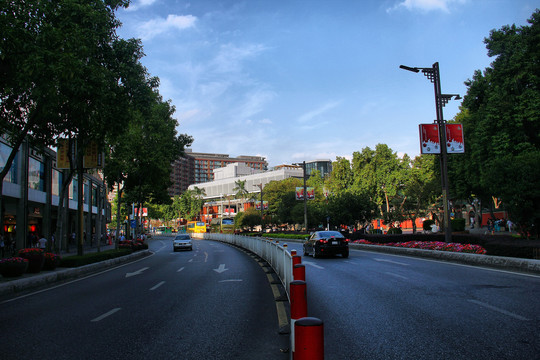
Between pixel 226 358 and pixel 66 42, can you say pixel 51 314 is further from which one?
pixel 66 42

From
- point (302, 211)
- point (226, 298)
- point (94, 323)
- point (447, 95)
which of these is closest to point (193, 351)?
point (94, 323)

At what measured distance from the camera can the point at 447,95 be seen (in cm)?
2250

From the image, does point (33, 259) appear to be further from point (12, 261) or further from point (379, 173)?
point (379, 173)

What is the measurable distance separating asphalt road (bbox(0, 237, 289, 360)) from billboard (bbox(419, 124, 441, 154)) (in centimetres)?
1323

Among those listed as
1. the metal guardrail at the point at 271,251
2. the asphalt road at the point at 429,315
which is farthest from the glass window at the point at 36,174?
the asphalt road at the point at 429,315

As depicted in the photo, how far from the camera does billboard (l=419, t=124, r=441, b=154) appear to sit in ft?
71.7

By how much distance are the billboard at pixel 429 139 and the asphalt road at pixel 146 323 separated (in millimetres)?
13233

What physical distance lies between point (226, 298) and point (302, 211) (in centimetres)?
5293

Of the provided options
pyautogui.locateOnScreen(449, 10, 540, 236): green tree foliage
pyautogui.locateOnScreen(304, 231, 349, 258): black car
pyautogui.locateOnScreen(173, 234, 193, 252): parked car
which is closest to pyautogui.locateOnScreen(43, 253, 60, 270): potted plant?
pyautogui.locateOnScreen(304, 231, 349, 258): black car

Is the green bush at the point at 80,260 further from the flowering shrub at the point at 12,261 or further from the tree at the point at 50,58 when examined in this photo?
the tree at the point at 50,58

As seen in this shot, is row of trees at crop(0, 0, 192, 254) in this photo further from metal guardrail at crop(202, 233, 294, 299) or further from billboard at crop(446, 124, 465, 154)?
billboard at crop(446, 124, 465, 154)

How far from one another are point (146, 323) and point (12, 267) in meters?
10.0

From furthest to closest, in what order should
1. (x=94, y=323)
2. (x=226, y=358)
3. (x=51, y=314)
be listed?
1. (x=51, y=314)
2. (x=94, y=323)
3. (x=226, y=358)

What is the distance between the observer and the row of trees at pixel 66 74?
1152cm
